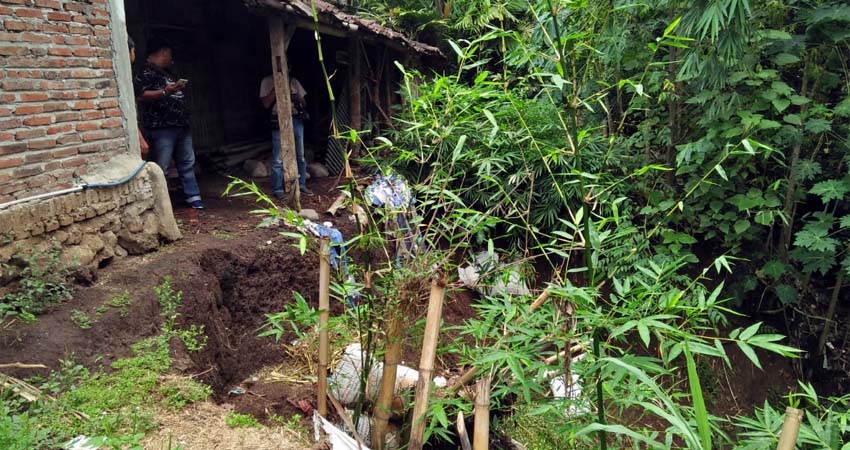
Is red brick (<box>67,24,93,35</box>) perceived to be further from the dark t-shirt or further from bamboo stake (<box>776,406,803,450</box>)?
bamboo stake (<box>776,406,803,450</box>)

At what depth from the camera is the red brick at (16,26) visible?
3.18m

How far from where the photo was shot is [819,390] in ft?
18.9

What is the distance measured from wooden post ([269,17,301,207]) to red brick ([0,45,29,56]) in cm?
228

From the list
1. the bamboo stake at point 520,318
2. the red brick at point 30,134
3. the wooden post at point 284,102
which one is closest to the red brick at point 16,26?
the red brick at point 30,134

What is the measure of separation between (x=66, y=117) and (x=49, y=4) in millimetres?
698

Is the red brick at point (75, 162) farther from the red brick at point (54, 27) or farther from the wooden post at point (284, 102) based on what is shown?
the wooden post at point (284, 102)

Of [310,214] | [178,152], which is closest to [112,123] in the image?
[178,152]

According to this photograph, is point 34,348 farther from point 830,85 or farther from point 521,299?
point 830,85

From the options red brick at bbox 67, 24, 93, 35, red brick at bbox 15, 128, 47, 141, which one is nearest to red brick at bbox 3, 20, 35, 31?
red brick at bbox 67, 24, 93, 35

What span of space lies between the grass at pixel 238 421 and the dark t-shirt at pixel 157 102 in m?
3.07

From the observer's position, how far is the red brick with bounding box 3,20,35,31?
3.18m

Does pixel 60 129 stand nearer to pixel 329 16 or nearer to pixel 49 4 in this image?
pixel 49 4

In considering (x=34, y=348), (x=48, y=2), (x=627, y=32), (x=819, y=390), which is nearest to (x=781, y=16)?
(x=627, y=32)

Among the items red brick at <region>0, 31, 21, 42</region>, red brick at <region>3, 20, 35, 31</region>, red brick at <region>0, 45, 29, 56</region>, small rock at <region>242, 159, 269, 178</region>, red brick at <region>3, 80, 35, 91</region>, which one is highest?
red brick at <region>3, 20, 35, 31</region>
